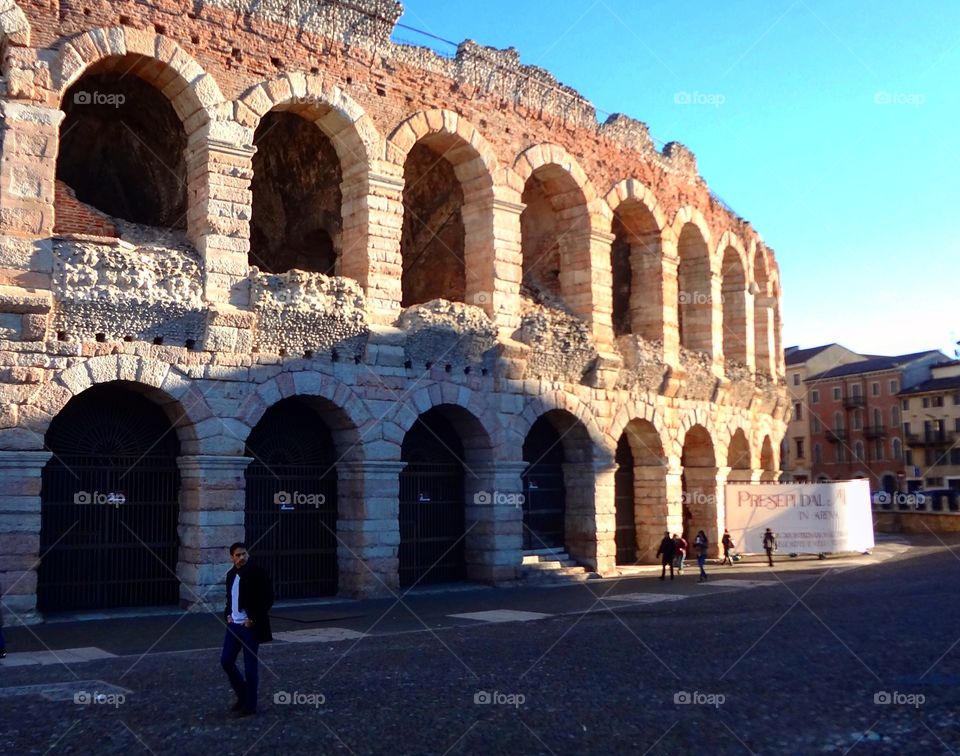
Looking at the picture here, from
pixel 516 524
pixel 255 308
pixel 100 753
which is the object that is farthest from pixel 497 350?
pixel 100 753

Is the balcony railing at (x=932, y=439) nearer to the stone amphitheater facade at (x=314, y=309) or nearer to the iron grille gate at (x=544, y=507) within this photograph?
the stone amphitheater facade at (x=314, y=309)

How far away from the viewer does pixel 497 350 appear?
1728cm

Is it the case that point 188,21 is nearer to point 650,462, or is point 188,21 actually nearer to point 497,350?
point 497,350

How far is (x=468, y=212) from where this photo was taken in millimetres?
18156

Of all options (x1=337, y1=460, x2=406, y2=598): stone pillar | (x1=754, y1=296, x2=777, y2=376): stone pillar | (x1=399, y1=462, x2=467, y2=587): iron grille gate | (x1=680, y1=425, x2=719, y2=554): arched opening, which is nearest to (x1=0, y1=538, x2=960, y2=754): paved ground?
(x1=337, y1=460, x2=406, y2=598): stone pillar

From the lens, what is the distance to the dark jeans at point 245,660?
6859mm

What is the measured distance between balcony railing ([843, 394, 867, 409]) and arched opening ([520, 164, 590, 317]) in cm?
4207

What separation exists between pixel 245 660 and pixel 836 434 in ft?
184

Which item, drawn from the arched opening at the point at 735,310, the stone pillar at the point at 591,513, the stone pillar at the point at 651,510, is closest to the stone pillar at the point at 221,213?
the stone pillar at the point at 591,513

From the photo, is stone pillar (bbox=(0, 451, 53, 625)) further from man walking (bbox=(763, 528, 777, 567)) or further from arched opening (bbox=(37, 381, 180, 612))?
man walking (bbox=(763, 528, 777, 567))

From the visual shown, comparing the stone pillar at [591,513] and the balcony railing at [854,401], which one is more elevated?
the balcony railing at [854,401]

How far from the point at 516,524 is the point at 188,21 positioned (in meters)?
9.79

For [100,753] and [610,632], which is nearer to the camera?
[100,753]

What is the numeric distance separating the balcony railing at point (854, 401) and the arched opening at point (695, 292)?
37.2m
